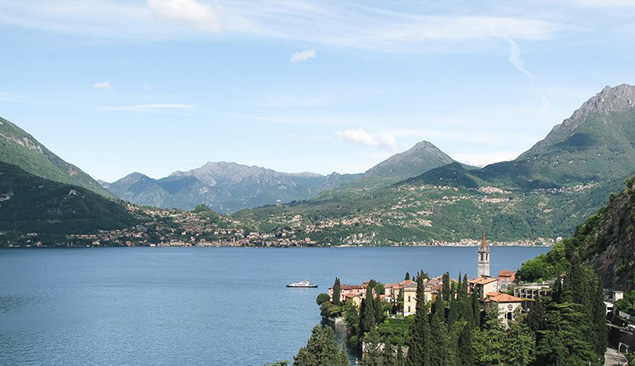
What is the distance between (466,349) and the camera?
57.7m

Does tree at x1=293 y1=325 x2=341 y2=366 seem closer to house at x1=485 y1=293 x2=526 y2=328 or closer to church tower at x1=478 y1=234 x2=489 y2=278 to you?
house at x1=485 y1=293 x2=526 y2=328

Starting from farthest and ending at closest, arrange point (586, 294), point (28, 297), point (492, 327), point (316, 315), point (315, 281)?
point (315, 281), point (28, 297), point (316, 315), point (492, 327), point (586, 294)

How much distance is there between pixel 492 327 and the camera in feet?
213

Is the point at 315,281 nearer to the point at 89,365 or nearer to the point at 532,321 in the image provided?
the point at 89,365

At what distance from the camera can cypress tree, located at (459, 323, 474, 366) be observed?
5722 centimetres

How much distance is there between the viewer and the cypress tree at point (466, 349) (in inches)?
2253

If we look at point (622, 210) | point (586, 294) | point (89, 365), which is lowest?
point (89, 365)

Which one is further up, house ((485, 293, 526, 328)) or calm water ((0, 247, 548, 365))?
house ((485, 293, 526, 328))

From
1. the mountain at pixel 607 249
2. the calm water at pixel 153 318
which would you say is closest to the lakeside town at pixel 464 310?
the mountain at pixel 607 249

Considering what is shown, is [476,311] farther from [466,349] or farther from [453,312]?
[466,349]

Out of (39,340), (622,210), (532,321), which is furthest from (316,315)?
(532,321)

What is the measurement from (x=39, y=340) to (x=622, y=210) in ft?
231

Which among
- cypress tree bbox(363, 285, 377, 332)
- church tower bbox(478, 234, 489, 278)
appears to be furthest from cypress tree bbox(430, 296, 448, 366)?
church tower bbox(478, 234, 489, 278)

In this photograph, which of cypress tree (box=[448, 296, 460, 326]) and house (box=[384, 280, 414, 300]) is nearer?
cypress tree (box=[448, 296, 460, 326])
